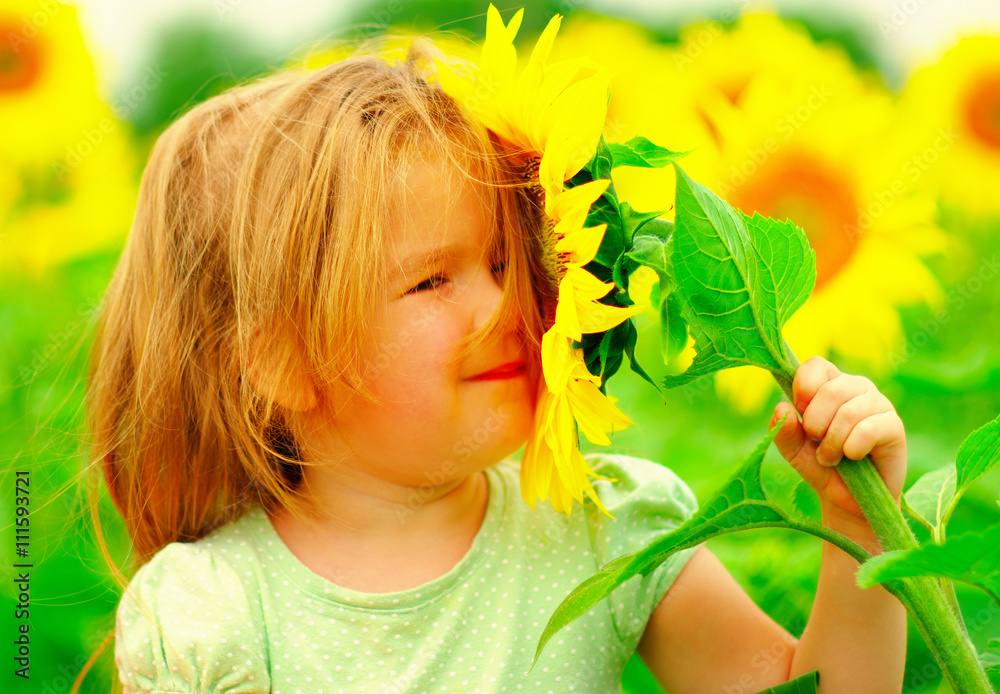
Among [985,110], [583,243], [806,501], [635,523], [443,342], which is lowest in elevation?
[806,501]

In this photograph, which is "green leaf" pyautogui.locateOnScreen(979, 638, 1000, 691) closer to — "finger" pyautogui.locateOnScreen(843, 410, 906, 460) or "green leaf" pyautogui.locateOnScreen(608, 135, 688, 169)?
"finger" pyautogui.locateOnScreen(843, 410, 906, 460)

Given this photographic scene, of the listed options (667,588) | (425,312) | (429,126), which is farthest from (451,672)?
(429,126)

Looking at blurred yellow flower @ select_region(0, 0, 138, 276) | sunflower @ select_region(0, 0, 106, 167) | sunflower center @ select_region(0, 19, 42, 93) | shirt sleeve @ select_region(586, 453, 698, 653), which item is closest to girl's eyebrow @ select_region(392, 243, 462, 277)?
shirt sleeve @ select_region(586, 453, 698, 653)

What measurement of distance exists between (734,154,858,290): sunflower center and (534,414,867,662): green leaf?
69 centimetres

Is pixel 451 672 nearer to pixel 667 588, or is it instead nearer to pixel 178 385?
pixel 667 588

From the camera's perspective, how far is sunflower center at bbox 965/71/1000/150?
1356mm

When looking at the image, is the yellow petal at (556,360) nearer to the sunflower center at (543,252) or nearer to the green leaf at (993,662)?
the sunflower center at (543,252)

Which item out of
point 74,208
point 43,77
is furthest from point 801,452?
point 43,77

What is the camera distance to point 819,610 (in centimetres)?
74

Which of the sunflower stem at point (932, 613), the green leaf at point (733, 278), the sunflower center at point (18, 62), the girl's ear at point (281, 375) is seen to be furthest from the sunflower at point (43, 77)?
the sunflower stem at point (932, 613)

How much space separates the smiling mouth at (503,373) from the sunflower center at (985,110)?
3.00ft

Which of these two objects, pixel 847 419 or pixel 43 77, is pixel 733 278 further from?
pixel 43 77

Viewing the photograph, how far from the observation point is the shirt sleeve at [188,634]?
2.42 ft

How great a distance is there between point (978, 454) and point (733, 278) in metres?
0.17
